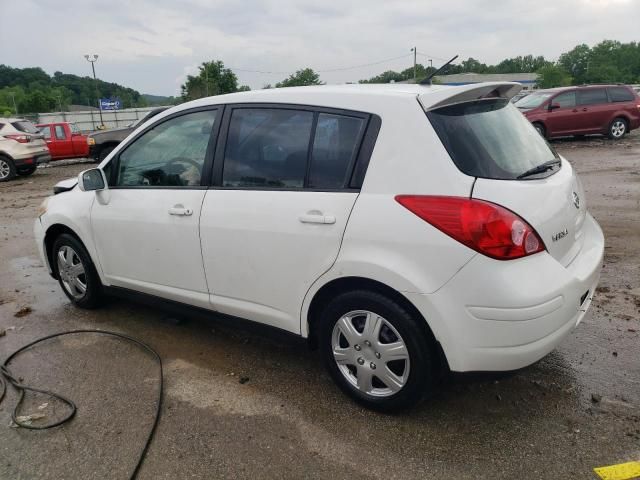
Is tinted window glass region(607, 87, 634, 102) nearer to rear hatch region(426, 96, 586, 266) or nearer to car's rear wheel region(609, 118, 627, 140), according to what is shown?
car's rear wheel region(609, 118, 627, 140)

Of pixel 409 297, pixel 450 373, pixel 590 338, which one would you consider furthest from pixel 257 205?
pixel 590 338

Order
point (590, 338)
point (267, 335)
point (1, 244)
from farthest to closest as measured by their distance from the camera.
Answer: point (1, 244) < point (590, 338) < point (267, 335)

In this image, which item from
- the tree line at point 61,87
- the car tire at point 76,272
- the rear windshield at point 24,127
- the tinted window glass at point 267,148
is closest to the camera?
the tinted window glass at point 267,148

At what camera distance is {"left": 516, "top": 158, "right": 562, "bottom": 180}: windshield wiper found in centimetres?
266

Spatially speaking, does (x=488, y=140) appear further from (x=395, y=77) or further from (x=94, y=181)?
(x=395, y=77)

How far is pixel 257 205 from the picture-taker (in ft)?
10.0

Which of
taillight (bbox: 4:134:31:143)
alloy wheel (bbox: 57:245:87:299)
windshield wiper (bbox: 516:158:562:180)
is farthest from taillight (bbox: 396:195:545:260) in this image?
taillight (bbox: 4:134:31:143)

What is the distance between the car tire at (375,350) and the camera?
259cm

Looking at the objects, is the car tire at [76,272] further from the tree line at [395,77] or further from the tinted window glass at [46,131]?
the tree line at [395,77]

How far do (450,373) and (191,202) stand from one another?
1.90 m

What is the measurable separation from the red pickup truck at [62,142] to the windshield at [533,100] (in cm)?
1439

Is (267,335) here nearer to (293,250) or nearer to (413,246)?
(293,250)

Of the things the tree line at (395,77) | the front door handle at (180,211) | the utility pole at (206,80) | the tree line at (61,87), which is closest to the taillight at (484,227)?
the front door handle at (180,211)

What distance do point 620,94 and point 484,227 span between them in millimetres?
16474
